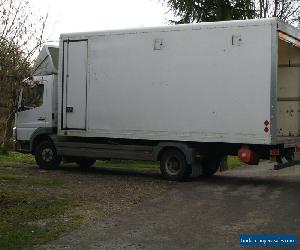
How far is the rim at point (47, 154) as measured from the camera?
15.7m

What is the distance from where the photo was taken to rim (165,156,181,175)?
13.5m

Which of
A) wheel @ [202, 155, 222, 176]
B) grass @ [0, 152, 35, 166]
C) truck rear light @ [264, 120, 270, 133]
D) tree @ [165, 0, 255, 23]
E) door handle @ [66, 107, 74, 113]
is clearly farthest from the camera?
tree @ [165, 0, 255, 23]

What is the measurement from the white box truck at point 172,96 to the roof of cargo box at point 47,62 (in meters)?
0.03

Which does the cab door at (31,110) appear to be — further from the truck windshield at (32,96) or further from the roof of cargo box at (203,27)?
the roof of cargo box at (203,27)

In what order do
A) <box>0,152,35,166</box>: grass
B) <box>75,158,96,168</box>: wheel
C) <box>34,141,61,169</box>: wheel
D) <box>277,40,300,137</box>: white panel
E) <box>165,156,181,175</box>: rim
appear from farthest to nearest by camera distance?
<box>0,152,35,166</box>: grass, <box>75,158,96,168</box>: wheel, <box>34,141,61,169</box>: wheel, <box>277,40,300,137</box>: white panel, <box>165,156,181,175</box>: rim

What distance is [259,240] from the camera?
7.12 m

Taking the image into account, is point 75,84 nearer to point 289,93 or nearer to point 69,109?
point 69,109

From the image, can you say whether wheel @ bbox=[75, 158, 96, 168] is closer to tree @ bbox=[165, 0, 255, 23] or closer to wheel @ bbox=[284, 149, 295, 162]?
wheel @ bbox=[284, 149, 295, 162]

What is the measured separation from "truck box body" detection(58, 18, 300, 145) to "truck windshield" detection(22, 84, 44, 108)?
105 cm

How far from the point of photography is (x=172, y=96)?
13.1 metres

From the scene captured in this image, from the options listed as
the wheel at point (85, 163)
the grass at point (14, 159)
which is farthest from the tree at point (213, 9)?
the wheel at point (85, 163)

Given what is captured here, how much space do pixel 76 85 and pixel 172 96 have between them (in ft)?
9.59

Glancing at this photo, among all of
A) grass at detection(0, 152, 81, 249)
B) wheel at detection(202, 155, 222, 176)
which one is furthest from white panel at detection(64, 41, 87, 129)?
wheel at detection(202, 155, 222, 176)

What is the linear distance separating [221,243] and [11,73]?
7.57 meters
